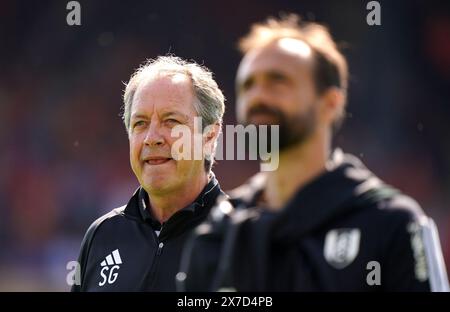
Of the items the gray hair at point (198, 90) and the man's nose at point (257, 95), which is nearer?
the man's nose at point (257, 95)

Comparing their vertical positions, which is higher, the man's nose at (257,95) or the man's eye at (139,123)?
the man's eye at (139,123)

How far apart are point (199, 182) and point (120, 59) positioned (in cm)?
753

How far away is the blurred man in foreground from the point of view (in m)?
1.48

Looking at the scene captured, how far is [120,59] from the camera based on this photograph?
32.3 ft

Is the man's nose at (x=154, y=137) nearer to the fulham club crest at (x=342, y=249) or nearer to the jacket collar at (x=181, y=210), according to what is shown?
the jacket collar at (x=181, y=210)

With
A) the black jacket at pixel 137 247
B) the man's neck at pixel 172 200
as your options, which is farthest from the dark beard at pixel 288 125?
the man's neck at pixel 172 200

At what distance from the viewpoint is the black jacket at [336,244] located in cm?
147

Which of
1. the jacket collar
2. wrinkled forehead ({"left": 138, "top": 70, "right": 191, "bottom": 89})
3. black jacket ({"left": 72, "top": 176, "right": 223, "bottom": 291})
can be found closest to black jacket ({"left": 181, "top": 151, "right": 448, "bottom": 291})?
black jacket ({"left": 72, "top": 176, "right": 223, "bottom": 291})

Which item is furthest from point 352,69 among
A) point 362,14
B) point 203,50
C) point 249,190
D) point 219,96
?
point 249,190

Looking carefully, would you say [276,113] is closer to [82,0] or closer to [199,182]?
[199,182]

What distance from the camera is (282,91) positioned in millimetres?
1488

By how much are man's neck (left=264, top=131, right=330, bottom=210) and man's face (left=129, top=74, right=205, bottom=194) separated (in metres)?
0.91

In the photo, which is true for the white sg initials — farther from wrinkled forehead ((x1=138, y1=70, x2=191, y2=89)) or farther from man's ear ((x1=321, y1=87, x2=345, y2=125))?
man's ear ((x1=321, y1=87, x2=345, y2=125))

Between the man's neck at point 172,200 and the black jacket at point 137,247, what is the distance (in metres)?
0.03
